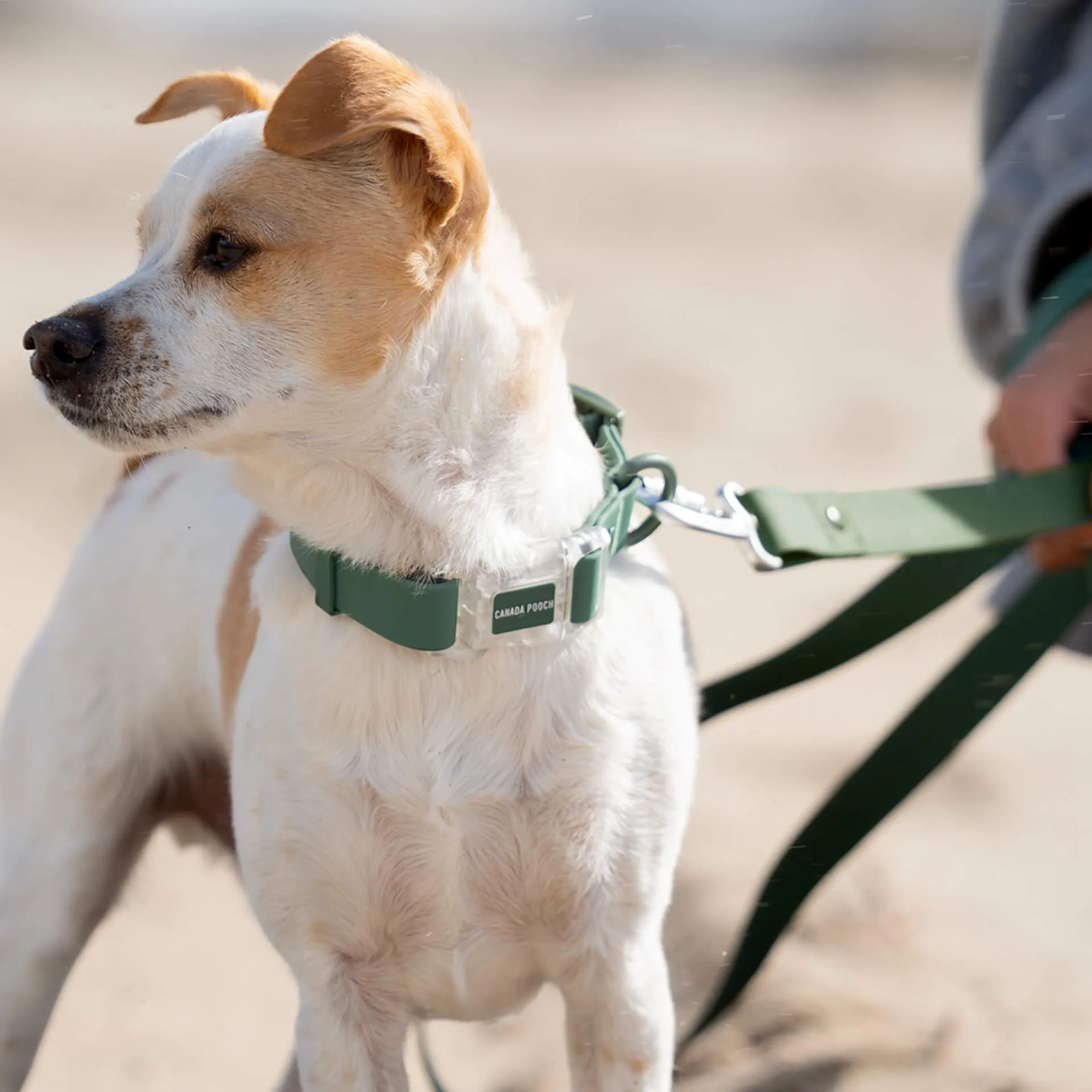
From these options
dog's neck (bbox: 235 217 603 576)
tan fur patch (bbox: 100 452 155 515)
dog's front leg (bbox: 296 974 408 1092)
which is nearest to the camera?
dog's neck (bbox: 235 217 603 576)

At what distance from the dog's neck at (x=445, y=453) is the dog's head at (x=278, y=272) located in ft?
0.13

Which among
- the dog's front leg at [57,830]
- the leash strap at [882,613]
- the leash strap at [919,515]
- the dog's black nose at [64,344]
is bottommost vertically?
the dog's front leg at [57,830]

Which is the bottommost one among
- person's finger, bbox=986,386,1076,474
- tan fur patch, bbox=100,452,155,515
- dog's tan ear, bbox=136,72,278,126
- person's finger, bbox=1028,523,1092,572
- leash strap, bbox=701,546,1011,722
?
leash strap, bbox=701,546,1011,722

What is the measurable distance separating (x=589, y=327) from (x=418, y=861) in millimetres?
5980

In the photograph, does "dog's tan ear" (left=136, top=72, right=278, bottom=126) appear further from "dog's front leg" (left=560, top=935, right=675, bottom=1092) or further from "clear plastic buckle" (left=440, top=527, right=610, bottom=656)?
"dog's front leg" (left=560, top=935, right=675, bottom=1092)

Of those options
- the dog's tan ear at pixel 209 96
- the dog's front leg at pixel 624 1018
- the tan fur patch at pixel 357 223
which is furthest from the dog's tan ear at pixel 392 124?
the dog's front leg at pixel 624 1018

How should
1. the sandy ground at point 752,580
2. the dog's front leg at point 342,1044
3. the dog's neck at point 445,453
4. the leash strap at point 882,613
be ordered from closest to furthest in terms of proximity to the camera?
1. the dog's neck at point 445,453
2. the dog's front leg at point 342,1044
3. the leash strap at point 882,613
4. the sandy ground at point 752,580

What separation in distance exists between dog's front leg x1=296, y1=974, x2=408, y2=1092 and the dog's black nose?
2.87ft

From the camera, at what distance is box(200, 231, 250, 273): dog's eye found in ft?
5.53

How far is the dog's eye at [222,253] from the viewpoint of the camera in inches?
66.3

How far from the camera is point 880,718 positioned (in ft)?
13.5

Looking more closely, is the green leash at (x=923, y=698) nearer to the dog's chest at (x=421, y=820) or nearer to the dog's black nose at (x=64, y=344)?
the dog's chest at (x=421, y=820)

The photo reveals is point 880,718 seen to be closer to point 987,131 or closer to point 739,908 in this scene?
point 739,908

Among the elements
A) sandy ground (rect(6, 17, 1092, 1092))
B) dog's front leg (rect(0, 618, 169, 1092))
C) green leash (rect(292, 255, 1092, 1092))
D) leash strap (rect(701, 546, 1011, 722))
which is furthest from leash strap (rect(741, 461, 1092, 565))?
dog's front leg (rect(0, 618, 169, 1092))
